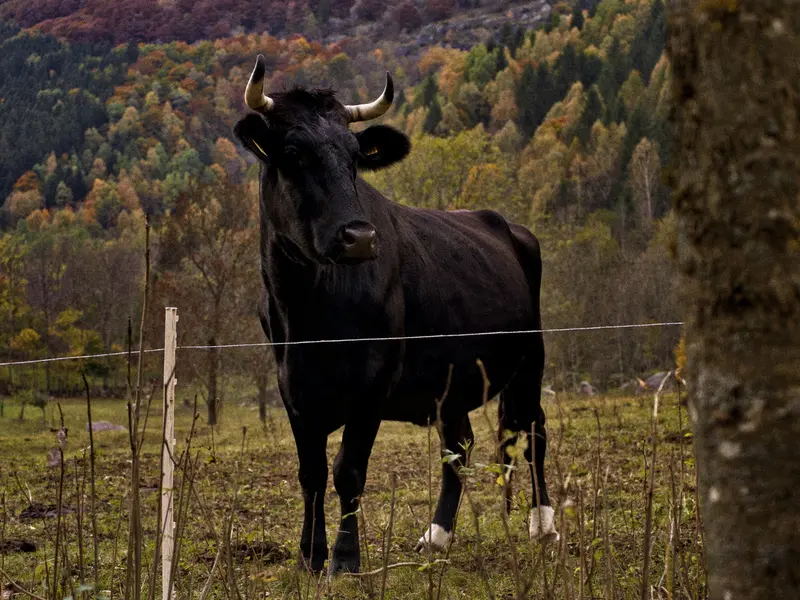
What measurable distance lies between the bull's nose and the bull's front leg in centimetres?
115

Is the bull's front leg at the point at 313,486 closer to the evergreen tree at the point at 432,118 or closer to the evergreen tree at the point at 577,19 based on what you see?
the evergreen tree at the point at 432,118

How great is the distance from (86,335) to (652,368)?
28435 mm

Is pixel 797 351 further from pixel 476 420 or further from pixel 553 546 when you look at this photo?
pixel 476 420

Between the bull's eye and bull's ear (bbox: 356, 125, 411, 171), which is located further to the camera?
bull's ear (bbox: 356, 125, 411, 171)

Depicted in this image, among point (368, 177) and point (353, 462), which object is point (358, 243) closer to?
point (353, 462)

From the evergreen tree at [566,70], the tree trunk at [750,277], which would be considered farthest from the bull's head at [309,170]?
the evergreen tree at [566,70]

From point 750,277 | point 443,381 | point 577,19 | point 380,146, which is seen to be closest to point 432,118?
point 577,19

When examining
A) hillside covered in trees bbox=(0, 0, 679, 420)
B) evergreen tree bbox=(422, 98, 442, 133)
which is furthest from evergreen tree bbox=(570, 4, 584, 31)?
evergreen tree bbox=(422, 98, 442, 133)

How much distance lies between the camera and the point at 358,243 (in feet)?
16.9

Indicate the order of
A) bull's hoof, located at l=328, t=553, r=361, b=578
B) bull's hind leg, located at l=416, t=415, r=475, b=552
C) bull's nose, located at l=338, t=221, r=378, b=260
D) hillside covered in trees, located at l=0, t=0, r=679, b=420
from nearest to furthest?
bull's nose, located at l=338, t=221, r=378, b=260 → bull's hoof, located at l=328, t=553, r=361, b=578 → bull's hind leg, located at l=416, t=415, r=475, b=552 → hillside covered in trees, located at l=0, t=0, r=679, b=420

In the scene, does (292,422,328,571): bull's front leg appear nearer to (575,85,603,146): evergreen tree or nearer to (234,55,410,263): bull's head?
(234,55,410,263): bull's head

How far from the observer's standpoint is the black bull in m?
5.52

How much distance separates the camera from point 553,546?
6488mm

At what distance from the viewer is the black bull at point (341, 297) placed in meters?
5.52
